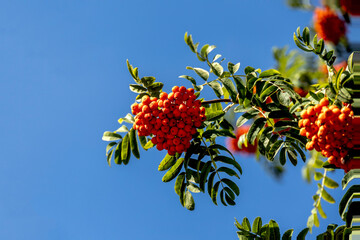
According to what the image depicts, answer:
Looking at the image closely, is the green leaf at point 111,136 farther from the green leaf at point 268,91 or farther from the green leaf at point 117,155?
the green leaf at point 268,91

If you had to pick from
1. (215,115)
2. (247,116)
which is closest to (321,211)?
(247,116)

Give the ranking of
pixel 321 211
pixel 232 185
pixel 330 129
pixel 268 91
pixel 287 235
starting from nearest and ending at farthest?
1. pixel 330 129
2. pixel 287 235
3. pixel 268 91
4. pixel 232 185
5. pixel 321 211

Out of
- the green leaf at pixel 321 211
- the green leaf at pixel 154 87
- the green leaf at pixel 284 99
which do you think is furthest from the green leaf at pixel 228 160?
the green leaf at pixel 321 211

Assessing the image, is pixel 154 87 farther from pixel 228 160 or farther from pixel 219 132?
pixel 228 160

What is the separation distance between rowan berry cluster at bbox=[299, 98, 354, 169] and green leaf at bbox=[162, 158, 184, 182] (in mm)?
826

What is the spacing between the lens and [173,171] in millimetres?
3254

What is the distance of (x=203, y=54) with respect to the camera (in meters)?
3.39

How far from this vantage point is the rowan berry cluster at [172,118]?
3.05 meters

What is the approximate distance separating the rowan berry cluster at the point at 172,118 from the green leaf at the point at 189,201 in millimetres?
288

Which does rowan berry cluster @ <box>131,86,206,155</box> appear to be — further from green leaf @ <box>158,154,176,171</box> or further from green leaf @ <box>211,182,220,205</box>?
green leaf @ <box>211,182,220,205</box>

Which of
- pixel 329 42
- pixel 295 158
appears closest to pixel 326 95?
pixel 295 158

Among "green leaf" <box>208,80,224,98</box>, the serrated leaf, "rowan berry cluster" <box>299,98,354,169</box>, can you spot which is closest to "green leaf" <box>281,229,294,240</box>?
"rowan berry cluster" <box>299,98,354,169</box>

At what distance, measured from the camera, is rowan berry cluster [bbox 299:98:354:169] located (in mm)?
2658

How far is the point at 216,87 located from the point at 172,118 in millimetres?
399
